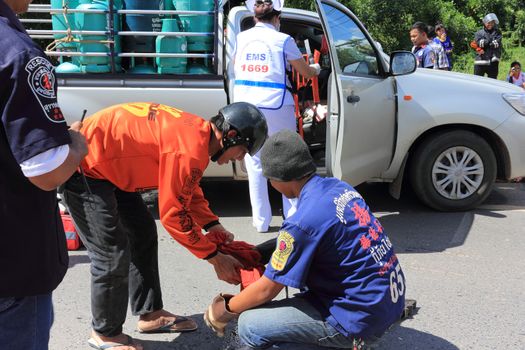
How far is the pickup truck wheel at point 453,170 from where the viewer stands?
540 centimetres

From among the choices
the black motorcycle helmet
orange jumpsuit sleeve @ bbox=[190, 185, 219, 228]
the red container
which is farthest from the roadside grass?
the black motorcycle helmet

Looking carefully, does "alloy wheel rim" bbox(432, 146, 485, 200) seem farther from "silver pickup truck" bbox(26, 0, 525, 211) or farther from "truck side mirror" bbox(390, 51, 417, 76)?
"truck side mirror" bbox(390, 51, 417, 76)

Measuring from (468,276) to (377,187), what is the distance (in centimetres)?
249

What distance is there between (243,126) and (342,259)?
745mm

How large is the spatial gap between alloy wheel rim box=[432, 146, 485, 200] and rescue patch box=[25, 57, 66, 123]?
14.4 feet

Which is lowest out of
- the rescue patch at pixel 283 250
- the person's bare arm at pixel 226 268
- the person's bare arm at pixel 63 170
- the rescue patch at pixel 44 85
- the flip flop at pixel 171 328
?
the flip flop at pixel 171 328

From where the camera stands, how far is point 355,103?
4699 millimetres

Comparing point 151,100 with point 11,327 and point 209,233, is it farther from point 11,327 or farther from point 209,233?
point 11,327

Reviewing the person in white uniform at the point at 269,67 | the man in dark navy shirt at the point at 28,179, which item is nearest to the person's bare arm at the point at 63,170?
the man in dark navy shirt at the point at 28,179

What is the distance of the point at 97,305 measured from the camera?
113 inches

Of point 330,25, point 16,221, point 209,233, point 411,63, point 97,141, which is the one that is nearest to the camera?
point 16,221

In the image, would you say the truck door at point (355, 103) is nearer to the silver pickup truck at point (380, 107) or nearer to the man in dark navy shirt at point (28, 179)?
the silver pickup truck at point (380, 107)

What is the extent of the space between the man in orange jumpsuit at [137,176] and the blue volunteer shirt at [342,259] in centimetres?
43

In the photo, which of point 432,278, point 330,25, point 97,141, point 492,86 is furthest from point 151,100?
point 492,86
